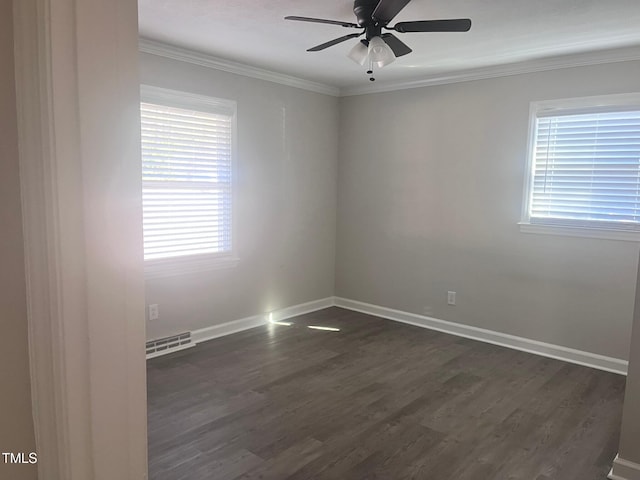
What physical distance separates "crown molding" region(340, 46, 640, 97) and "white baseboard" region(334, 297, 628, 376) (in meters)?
2.38

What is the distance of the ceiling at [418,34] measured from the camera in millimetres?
2865

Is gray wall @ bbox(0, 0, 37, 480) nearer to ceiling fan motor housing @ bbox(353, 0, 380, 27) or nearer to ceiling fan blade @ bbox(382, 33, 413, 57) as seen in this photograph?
ceiling fan motor housing @ bbox(353, 0, 380, 27)

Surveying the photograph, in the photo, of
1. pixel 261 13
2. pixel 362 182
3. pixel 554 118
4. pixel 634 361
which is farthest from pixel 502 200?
pixel 261 13

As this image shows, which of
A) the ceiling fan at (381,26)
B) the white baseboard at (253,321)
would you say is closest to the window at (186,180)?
the white baseboard at (253,321)

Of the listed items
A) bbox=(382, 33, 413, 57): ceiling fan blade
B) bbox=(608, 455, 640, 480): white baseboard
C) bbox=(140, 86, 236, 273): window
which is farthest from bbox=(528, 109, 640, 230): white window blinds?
bbox=(140, 86, 236, 273): window

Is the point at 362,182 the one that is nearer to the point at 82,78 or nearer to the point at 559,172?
the point at 559,172

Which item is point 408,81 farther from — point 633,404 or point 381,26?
point 633,404

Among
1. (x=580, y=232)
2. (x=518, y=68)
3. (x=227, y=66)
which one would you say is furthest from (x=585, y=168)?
(x=227, y=66)

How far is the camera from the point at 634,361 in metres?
2.34

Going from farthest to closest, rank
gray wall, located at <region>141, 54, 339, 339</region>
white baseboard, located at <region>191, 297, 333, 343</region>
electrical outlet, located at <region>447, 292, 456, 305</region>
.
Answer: electrical outlet, located at <region>447, 292, 456, 305</region> < white baseboard, located at <region>191, 297, 333, 343</region> < gray wall, located at <region>141, 54, 339, 339</region>

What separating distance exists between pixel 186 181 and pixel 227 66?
1.13 meters

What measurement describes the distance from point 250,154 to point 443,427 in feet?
9.83

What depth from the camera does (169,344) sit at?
413cm

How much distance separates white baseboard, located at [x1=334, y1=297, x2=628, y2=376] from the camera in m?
3.93
